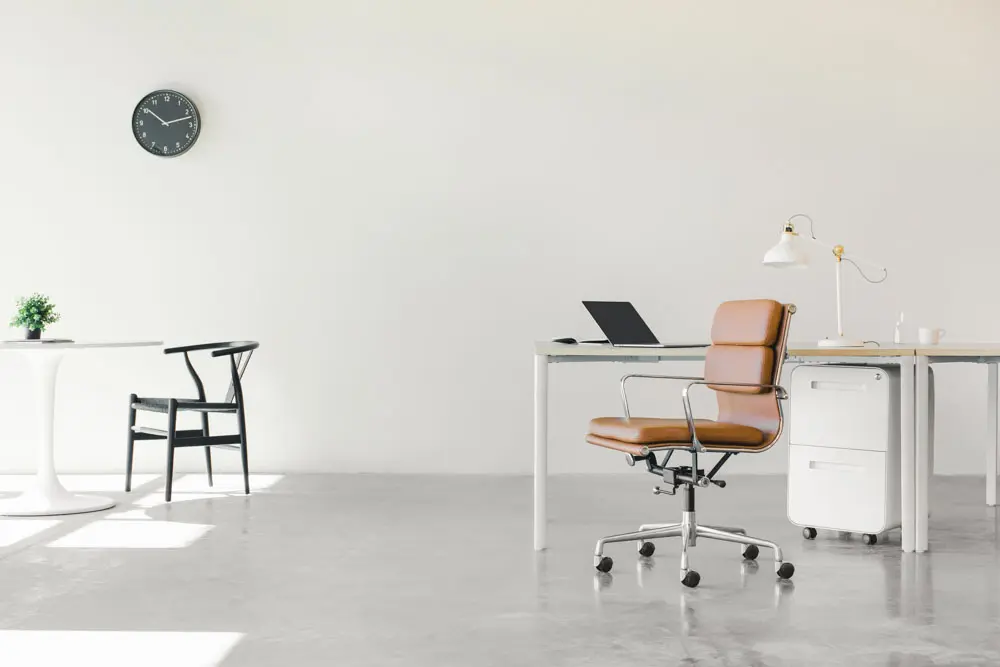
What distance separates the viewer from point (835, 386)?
13.2 feet

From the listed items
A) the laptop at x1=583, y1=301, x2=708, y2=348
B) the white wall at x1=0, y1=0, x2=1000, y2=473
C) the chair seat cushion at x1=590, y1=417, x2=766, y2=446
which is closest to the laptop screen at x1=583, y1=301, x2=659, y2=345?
the laptop at x1=583, y1=301, x2=708, y2=348

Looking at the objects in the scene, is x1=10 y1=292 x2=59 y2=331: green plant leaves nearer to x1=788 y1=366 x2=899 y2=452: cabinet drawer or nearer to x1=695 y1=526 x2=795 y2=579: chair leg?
x1=695 y1=526 x2=795 y2=579: chair leg

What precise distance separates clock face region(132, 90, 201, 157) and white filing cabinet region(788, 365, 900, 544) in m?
3.91

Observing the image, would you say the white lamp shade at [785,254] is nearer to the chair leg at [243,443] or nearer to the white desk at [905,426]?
the white desk at [905,426]

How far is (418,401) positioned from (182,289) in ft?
5.29

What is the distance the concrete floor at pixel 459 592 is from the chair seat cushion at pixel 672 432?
1.56ft

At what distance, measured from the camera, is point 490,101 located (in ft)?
19.6

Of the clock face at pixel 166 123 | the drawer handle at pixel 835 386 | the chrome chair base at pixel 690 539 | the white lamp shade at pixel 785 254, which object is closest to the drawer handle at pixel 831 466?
the drawer handle at pixel 835 386

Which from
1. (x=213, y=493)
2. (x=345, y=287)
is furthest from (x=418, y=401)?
(x=213, y=493)

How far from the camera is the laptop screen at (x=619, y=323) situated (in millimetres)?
3783

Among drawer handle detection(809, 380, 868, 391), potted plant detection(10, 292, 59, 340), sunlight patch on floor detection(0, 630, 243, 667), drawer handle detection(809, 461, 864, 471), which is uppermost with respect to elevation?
potted plant detection(10, 292, 59, 340)

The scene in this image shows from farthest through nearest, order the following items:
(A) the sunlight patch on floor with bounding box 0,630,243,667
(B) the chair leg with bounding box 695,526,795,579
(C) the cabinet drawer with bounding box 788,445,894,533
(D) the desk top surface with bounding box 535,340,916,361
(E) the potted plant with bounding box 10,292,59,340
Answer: (E) the potted plant with bounding box 10,292,59,340
(C) the cabinet drawer with bounding box 788,445,894,533
(D) the desk top surface with bounding box 535,340,916,361
(B) the chair leg with bounding box 695,526,795,579
(A) the sunlight patch on floor with bounding box 0,630,243,667

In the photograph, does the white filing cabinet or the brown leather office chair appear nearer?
the brown leather office chair

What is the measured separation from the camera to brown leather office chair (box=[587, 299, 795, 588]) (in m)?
3.27
